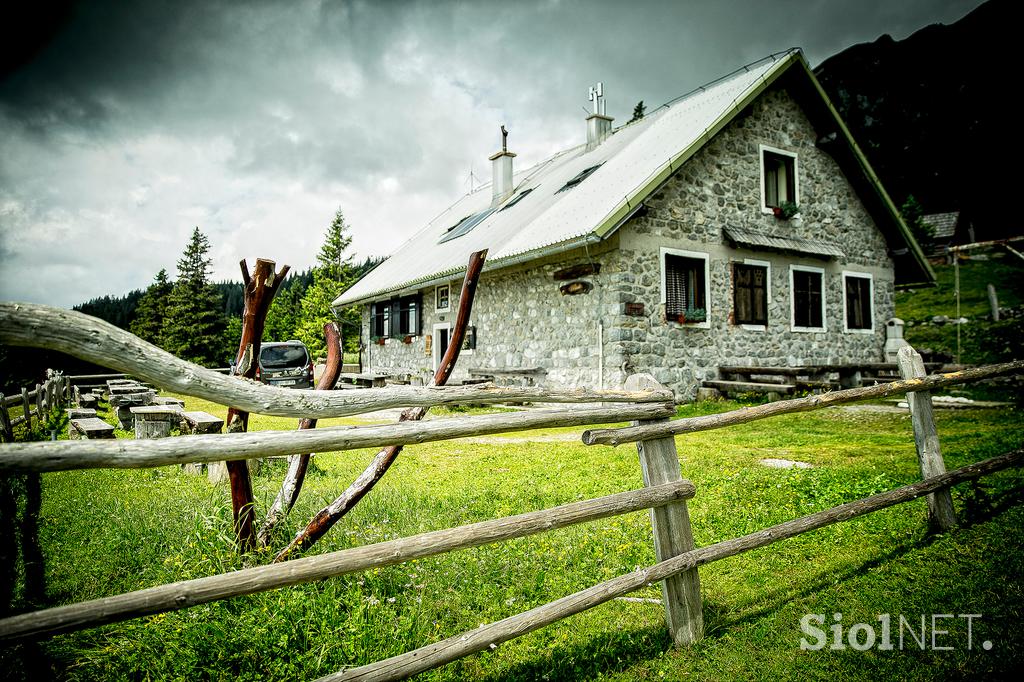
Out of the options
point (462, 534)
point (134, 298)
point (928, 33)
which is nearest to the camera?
point (462, 534)

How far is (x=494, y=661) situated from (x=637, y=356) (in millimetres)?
9520

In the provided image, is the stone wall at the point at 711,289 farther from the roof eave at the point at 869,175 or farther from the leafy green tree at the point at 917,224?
the leafy green tree at the point at 917,224

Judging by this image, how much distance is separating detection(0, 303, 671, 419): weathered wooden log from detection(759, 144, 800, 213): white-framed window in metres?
14.1

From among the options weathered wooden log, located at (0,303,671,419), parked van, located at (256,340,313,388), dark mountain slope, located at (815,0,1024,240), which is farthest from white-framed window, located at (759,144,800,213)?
dark mountain slope, located at (815,0,1024,240)

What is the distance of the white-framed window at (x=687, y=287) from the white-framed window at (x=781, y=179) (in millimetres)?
3160

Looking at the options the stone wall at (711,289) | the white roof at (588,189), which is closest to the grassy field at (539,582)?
the stone wall at (711,289)

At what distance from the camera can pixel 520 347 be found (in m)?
14.3

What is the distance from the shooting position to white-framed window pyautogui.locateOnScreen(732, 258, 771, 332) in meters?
13.5

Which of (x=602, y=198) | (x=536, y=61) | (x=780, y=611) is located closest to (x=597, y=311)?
(x=602, y=198)

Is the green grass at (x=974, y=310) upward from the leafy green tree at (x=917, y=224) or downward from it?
downward

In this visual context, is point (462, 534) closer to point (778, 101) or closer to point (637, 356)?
point (637, 356)

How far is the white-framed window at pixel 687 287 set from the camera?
12484 mm

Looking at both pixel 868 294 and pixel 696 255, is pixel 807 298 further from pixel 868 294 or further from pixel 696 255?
pixel 696 255

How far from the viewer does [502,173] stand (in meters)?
20.2
